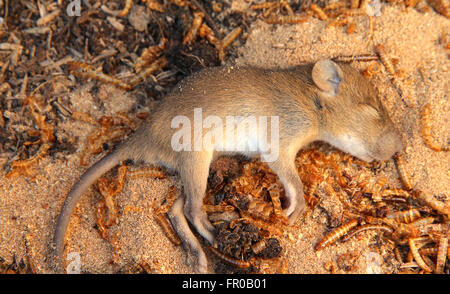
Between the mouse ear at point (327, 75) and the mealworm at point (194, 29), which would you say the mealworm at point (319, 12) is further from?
the mealworm at point (194, 29)

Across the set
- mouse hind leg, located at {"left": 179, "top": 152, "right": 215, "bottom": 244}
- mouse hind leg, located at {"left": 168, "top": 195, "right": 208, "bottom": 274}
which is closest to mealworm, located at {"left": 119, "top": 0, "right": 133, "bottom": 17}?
mouse hind leg, located at {"left": 179, "top": 152, "right": 215, "bottom": 244}

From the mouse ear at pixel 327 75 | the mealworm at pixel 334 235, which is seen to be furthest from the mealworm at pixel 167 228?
the mouse ear at pixel 327 75

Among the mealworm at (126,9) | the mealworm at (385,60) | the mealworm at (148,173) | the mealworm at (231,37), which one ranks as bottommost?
the mealworm at (148,173)

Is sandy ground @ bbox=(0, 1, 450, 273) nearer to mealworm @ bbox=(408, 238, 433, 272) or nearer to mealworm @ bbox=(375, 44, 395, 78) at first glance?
mealworm @ bbox=(375, 44, 395, 78)

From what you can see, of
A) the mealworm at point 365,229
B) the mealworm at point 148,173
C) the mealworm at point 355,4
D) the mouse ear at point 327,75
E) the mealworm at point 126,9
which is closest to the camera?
the mealworm at point 365,229

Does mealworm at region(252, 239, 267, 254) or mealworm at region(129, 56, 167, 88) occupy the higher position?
mealworm at region(129, 56, 167, 88)

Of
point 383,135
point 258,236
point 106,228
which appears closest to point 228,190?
point 258,236
